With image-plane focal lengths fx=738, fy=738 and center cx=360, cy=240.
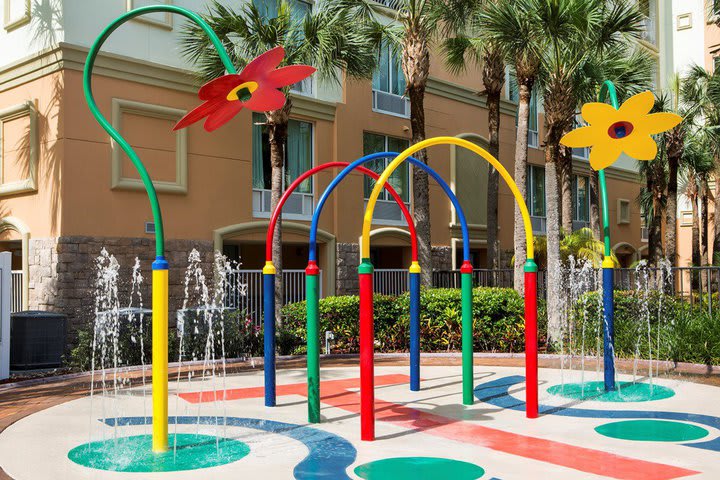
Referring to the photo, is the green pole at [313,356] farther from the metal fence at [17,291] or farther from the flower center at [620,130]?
the metal fence at [17,291]

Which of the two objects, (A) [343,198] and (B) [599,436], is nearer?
(B) [599,436]

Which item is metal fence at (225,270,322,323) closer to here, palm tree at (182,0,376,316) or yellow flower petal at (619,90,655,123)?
palm tree at (182,0,376,316)

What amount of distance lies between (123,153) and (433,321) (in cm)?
777

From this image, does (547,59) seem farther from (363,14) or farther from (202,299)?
(202,299)

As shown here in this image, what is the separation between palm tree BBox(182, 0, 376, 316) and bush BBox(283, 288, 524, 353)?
137 centimetres

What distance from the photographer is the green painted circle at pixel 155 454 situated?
6.47 m

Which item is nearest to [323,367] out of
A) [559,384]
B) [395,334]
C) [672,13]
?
[395,334]

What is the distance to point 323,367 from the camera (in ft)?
42.8

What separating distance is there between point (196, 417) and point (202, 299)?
8.98m

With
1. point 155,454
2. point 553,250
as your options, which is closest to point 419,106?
point 553,250

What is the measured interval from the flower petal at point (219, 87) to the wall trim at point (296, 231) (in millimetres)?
11719

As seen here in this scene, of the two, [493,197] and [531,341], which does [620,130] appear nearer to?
[531,341]

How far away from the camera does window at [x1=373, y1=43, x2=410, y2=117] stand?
23.2 metres

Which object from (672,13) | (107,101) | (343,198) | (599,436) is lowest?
(599,436)
